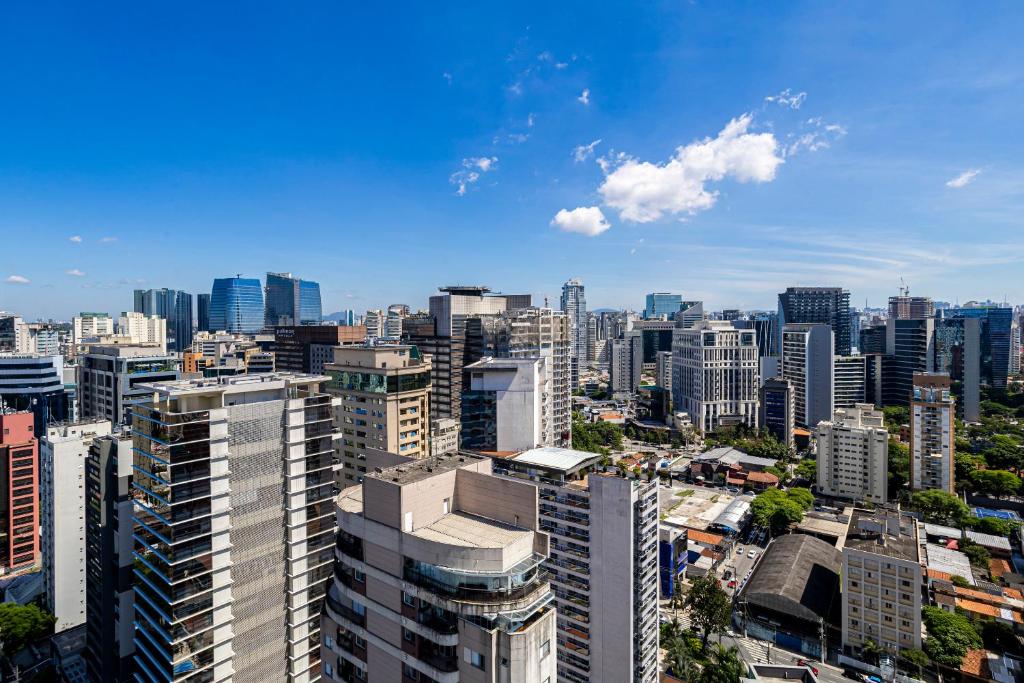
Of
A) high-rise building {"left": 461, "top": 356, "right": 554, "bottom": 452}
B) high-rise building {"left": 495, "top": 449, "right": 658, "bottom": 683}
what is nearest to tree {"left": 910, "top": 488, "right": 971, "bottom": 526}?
high-rise building {"left": 461, "top": 356, "right": 554, "bottom": 452}

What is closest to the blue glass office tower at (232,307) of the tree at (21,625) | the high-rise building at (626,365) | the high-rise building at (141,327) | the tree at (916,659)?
the high-rise building at (141,327)

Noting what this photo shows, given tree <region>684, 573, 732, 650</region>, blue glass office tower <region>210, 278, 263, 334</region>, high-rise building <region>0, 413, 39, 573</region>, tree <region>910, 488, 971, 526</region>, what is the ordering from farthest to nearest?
blue glass office tower <region>210, 278, 263, 334</region> < tree <region>910, 488, 971, 526</region> < high-rise building <region>0, 413, 39, 573</region> < tree <region>684, 573, 732, 650</region>

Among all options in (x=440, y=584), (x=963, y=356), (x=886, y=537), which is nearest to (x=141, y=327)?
(x=440, y=584)

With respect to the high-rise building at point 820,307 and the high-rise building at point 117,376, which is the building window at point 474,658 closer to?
the high-rise building at point 117,376

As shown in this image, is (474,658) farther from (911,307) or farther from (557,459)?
(911,307)

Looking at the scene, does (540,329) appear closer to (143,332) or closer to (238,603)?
(238,603)

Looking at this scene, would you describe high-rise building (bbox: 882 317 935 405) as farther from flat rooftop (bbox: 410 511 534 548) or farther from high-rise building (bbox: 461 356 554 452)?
flat rooftop (bbox: 410 511 534 548)
